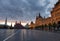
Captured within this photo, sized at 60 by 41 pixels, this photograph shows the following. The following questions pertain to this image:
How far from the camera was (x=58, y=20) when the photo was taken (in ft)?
306

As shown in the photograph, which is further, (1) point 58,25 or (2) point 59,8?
(2) point 59,8

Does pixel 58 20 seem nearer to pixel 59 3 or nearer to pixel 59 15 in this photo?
pixel 59 15

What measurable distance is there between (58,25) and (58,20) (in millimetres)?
5662

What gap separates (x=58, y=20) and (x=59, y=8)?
951cm

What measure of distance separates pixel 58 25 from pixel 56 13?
14.5 metres

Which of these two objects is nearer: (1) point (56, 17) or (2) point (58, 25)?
(2) point (58, 25)

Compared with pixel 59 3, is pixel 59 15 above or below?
below

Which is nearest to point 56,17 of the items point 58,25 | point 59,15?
point 59,15

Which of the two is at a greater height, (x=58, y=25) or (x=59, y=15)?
(x=59, y=15)

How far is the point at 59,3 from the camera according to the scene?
95062 mm

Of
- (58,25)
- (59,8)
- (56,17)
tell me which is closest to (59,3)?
(59,8)

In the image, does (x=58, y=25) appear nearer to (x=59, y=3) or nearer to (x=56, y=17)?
(x=56, y=17)

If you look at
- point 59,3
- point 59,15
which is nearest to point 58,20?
point 59,15

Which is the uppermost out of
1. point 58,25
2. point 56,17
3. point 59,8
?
point 59,8
